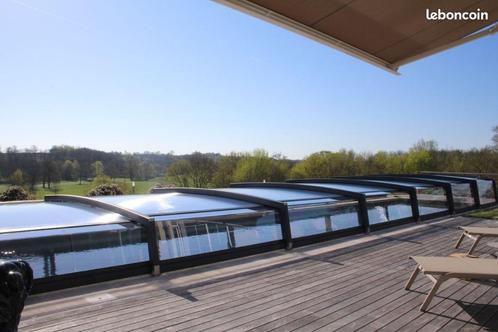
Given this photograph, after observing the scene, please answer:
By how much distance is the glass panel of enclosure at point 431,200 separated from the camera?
30.0 ft

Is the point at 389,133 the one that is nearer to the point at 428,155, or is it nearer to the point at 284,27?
the point at 428,155

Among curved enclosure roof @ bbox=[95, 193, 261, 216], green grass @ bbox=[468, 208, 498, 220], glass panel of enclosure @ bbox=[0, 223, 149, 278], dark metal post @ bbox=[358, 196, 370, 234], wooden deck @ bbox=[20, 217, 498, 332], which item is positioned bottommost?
green grass @ bbox=[468, 208, 498, 220]

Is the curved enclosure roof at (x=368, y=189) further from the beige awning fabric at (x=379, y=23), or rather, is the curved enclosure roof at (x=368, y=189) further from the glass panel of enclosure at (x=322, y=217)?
the beige awning fabric at (x=379, y=23)

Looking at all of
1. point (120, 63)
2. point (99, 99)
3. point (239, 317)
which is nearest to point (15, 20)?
point (120, 63)

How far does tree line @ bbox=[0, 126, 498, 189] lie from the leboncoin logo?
38.1 metres

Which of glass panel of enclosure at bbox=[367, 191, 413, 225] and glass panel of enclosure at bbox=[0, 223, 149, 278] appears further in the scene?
glass panel of enclosure at bbox=[367, 191, 413, 225]

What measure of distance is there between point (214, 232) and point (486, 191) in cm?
1019

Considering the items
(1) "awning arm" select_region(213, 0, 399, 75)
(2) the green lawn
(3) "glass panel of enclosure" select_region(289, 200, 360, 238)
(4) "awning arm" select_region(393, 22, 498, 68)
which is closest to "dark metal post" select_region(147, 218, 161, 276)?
(3) "glass panel of enclosure" select_region(289, 200, 360, 238)

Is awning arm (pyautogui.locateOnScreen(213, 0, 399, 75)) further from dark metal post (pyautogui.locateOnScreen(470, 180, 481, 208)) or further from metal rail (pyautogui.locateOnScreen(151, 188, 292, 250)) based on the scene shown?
dark metal post (pyautogui.locateOnScreen(470, 180, 481, 208))

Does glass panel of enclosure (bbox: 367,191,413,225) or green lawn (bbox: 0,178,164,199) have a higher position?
green lawn (bbox: 0,178,164,199)

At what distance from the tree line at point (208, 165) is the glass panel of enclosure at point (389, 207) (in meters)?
33.5

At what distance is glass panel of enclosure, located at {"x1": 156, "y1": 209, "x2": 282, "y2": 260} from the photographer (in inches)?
195

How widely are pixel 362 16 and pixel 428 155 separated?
40.8 m

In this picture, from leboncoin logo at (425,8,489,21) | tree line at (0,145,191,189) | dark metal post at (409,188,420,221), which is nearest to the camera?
leboncoin logo at (425,8,489,21)
